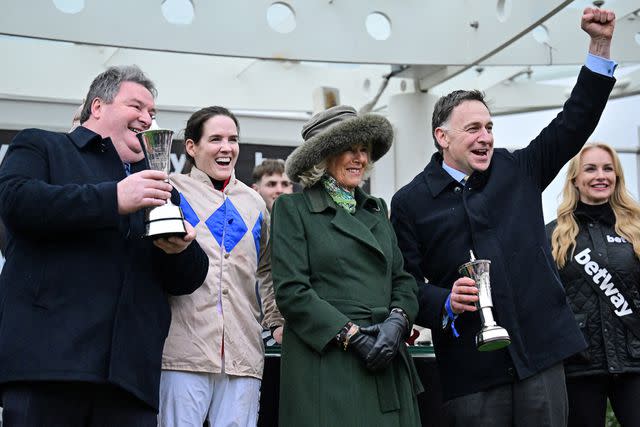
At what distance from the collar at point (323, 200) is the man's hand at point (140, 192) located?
997 millimetres

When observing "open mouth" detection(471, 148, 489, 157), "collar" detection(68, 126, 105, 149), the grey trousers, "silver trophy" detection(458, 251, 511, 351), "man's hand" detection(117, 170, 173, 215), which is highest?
"open mouth" detection(471, 148, 489, 157)

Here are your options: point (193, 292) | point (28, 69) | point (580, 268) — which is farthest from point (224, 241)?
point (28, 69)

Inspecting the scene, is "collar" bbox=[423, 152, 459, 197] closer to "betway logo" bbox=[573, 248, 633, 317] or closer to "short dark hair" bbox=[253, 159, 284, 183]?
"betway logo" bbox=[573, 248, 633, 317]

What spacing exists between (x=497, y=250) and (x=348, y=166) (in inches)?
30.0

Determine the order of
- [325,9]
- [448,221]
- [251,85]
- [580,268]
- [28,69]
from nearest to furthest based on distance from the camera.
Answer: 1. [448,221]
2. [580,268]
3. [325,9]
4. [28,69]
5. [251,85]

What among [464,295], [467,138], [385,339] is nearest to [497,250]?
[464,295]

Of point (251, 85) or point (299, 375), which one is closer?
point (299, 375)

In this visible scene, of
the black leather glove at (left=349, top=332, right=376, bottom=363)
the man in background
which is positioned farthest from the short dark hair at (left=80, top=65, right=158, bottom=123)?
the man in background

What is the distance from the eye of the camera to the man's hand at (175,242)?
3271mm

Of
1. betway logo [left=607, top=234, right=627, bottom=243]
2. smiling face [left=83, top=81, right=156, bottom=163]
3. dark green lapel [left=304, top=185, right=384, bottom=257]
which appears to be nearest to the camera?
smiling face [left=83, top=81, right=156, bottom=163]

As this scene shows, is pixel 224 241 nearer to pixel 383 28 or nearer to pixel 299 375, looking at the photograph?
pixel 299 375

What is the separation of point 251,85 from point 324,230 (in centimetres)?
749

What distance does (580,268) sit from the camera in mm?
4812

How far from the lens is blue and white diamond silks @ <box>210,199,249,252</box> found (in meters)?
4.07
